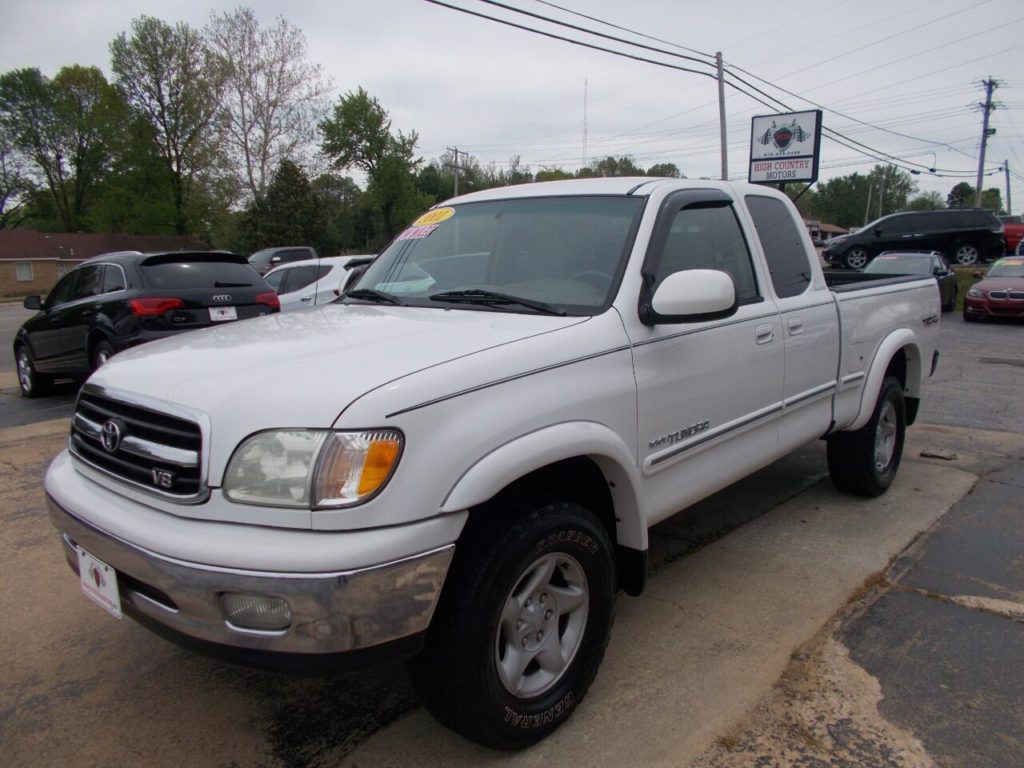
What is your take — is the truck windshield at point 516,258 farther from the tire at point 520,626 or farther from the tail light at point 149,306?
the tail light at point 149,306

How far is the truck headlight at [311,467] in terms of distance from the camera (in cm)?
195

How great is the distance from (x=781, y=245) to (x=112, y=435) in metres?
3.28

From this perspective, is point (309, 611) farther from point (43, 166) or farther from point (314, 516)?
point (43, 166)

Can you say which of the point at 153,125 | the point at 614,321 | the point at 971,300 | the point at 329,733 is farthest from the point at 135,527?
the point at 153,125

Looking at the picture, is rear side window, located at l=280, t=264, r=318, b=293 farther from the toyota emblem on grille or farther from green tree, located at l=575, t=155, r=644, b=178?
green tree, located at l=575, t=155, r=644, b=178

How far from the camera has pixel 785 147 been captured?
2509 centimetres

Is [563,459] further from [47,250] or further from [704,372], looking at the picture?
[47,250]

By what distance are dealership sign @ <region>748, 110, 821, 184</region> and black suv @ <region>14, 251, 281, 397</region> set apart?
20856 millimetres

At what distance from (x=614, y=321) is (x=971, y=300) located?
17060 millimetres

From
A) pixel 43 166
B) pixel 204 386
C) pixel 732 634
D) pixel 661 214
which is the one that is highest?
pixel 43 166

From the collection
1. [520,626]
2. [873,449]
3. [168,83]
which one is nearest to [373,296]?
[520,626]

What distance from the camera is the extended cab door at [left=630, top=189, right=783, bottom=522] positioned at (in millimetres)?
2812

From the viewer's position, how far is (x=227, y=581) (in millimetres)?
1913

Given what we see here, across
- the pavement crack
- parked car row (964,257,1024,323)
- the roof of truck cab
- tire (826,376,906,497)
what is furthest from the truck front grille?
parked car row (964,257,1024,323)
